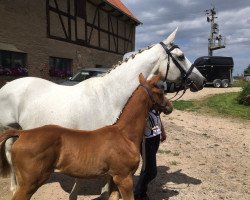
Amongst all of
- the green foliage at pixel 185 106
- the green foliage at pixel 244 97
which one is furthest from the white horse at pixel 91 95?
the green foliage at pixel 244 97

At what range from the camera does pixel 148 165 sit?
5344 mm

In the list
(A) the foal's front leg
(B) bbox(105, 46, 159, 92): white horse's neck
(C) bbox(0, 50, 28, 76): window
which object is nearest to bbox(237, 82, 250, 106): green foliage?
(C) bbox(0, 50, 28, 76): window

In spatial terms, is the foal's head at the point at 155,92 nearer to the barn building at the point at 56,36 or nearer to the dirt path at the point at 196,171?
the dirt path at the point at 196,171

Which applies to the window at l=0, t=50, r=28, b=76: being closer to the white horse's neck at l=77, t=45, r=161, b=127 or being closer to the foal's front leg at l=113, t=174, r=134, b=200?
the white horse's neck at l=77, t=45, r=161, b=127

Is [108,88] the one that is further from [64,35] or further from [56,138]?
[64,35]

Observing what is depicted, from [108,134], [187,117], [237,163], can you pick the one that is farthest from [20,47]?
[108,134]

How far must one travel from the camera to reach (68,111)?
4.76 meters

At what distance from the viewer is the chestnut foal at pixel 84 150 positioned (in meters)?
3.60

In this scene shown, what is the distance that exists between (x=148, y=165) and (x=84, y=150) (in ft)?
5.77

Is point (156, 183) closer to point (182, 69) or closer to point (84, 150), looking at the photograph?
point (182, 69)

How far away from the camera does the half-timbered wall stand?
19578mm

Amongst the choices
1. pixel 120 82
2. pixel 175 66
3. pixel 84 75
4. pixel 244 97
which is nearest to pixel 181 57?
pixel 175 66

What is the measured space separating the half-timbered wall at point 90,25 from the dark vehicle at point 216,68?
6531mm

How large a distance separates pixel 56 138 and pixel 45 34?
1534 centimetres
